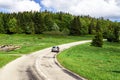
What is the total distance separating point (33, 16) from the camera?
18475cm

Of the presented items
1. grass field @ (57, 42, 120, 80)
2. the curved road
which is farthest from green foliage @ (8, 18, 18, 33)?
the curved road

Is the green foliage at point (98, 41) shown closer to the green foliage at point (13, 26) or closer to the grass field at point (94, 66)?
the grass field at point (94, 66)

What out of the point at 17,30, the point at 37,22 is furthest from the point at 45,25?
the point at 17,30

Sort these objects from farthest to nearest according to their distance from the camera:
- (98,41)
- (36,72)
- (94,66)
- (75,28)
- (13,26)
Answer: (75,28), (13,26), (98,41), (94,66), (36,72)

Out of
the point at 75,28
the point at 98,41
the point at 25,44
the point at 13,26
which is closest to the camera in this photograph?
the point at 98,41

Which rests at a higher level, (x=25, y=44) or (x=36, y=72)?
(x=36, y=72)

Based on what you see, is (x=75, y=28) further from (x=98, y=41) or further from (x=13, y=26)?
(x=98, y=41)

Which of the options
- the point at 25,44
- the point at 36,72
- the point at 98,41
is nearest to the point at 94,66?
the point at 36,72

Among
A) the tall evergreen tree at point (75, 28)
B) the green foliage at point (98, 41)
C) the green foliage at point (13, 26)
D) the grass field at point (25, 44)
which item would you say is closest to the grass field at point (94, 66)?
the grass field at point (25, 44)

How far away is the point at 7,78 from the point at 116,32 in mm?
101736

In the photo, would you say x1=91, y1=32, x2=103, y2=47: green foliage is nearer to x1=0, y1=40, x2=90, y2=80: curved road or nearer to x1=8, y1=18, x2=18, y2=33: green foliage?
x1=0, y1=40, x2=90, y2=80: curved road

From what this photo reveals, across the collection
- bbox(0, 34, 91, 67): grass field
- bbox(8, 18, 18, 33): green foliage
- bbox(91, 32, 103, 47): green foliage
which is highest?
bbox(8, 18, 18, 33): green foliage

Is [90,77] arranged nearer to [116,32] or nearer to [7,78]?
[7,78]

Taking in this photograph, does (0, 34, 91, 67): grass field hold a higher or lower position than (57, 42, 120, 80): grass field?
lower
